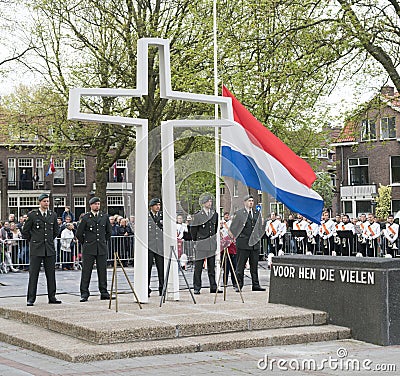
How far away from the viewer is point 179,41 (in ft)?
101

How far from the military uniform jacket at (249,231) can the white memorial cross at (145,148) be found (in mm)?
1934

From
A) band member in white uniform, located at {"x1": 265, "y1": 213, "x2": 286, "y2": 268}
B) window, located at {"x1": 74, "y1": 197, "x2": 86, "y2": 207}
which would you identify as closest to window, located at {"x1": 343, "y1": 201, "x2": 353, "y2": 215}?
window, located at {"x1": 74, "y1": 197, "x2": 86, "y2": 207}

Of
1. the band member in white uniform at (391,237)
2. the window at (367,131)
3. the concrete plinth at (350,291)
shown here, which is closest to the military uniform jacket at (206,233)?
the concrete plinth at (350,291)

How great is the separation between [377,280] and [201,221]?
4.70 metres

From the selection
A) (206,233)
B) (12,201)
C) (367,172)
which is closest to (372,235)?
(206,233)

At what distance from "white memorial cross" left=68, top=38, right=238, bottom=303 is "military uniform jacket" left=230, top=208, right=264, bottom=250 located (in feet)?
6.35

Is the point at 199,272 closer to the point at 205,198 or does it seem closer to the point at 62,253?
the point at 205,198

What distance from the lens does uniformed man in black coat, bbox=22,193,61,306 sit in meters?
14.4

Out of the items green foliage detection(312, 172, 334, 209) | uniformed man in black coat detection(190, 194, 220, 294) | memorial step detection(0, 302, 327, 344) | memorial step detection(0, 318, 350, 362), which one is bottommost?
memorial step detection(0, 318, 350, 362)

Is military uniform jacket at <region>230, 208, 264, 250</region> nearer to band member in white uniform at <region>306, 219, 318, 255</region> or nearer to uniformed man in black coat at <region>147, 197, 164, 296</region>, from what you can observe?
uniformed man in black coat at <region>147, 197, 164, 296</region>

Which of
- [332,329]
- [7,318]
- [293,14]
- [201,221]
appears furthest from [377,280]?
[293,14]

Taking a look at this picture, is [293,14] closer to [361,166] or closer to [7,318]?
[7,318]

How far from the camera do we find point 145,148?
13641 mm

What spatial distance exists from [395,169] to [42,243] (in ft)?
160
